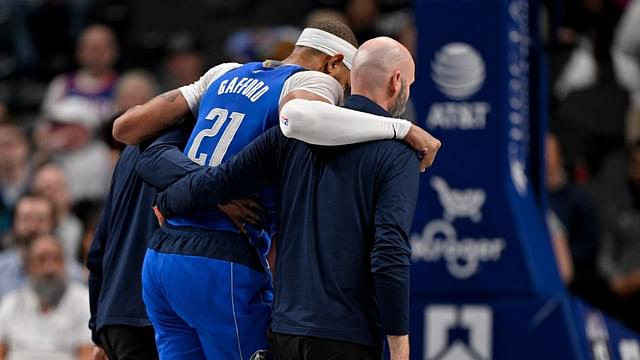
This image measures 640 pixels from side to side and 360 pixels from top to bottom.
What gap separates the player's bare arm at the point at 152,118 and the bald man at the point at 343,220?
558mm

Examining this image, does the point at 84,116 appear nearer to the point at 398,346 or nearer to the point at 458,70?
the point at 458,70

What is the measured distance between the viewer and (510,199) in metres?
8.12

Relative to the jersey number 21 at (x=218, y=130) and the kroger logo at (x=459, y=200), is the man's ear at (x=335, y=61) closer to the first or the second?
the jersey number 21 at (x=218, y=130)

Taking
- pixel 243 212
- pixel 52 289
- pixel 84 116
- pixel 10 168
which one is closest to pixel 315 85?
pixel 243 212

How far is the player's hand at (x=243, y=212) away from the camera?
536cm

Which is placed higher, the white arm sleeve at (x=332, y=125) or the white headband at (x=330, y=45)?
the white headband at (x=330, y=45)

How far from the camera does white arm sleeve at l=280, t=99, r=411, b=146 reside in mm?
5016

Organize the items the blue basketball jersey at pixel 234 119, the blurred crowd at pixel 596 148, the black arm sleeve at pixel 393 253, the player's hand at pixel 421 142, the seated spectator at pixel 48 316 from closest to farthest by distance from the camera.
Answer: the black arm sleeve at pixel 393 253 → the player's hand at pixel 421 142 → the blue basketball jersey at pixel 234 119 → the seated spectator at pixel 48 316 → the blurred crowd at pixel 596 148

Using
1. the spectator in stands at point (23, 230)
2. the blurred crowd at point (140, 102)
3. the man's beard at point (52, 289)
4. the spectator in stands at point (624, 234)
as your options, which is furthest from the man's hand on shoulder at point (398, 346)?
the spectator in stands at point (23, 230)

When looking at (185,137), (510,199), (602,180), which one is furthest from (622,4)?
(185,137)

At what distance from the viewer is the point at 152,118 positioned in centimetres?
571

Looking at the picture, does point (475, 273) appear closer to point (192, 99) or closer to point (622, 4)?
point (192, 99)

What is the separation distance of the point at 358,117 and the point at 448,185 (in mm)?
3196

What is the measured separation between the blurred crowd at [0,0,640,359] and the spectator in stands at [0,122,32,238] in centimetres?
1
